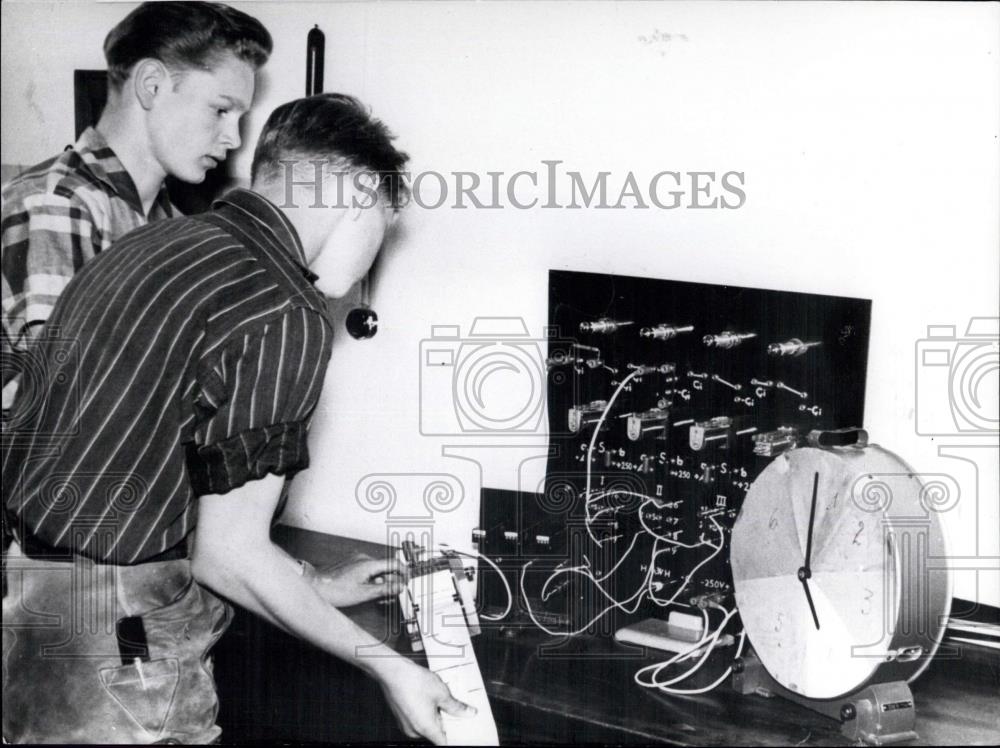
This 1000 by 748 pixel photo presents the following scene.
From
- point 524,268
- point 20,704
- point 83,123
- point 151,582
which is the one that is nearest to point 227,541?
point 151,582

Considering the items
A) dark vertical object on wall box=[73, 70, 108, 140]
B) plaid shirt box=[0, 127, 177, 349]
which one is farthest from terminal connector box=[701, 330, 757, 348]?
dark vertical object on wall box=[73, 70, 108, 140]

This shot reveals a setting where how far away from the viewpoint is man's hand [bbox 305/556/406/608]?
1.75 m

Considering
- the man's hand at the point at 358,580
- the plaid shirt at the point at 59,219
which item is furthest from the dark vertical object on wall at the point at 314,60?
the man's hand at the point at 358,580

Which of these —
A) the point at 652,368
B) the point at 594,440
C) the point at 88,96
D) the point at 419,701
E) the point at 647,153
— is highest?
the point at 88,96

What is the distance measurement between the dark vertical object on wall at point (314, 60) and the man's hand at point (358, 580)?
825 millimetres

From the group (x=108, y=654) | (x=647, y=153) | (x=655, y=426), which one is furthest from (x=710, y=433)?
(x=108, y=654)

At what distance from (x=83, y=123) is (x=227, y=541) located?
0.80 m

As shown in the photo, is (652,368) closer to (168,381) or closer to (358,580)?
(358,580)

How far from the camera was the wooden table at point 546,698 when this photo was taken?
4.86 ft

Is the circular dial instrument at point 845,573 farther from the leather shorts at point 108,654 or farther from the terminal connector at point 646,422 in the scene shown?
the leather shorts at point 108,654

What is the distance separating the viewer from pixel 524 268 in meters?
1.79

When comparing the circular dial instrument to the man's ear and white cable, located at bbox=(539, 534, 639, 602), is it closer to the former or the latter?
white cable, located at bbox=(539, 534, 639, 602)

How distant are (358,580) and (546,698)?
1.32 feet

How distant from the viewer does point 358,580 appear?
1770mm
